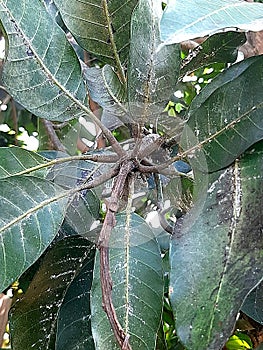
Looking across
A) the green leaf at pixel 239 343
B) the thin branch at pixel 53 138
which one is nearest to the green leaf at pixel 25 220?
the thin branch at pixel 53 138

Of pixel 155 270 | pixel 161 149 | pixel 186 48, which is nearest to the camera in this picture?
pixel 155 270

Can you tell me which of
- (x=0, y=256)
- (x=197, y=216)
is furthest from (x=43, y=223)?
(x=197, y=216)

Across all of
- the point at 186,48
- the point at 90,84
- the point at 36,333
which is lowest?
the point at 36,333

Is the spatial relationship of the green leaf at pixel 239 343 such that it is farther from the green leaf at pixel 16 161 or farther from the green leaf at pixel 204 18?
the green leaf at pixel 204 18

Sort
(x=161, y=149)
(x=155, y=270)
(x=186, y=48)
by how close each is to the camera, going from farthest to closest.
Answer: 1. (x=186, y=48)
2. (x=161, y=149)
3. (x=155, y=270)

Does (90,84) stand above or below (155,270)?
above

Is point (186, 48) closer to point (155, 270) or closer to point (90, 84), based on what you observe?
point (90, 84)
